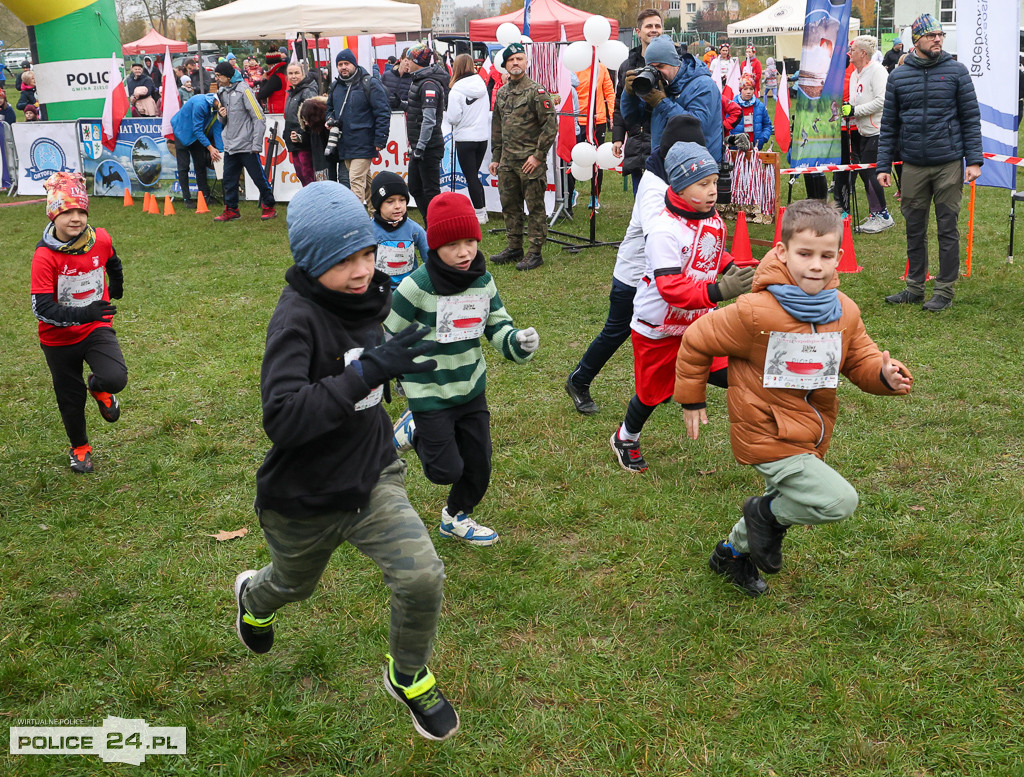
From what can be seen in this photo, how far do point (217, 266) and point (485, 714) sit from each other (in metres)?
9.18

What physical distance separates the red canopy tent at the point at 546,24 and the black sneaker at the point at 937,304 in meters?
14.3

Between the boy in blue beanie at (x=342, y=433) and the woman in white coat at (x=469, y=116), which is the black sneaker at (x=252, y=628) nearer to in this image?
the boy in blue beanie at (x=342, y=433)

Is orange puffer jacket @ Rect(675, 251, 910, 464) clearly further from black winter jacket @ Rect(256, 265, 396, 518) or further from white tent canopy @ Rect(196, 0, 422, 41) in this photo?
white tent canopy @ Rect(196, 0, 422, 41)

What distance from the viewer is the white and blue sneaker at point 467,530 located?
461 cm

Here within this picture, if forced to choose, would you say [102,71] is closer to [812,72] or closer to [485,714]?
[812,72]

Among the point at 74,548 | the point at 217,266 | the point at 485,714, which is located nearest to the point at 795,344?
the point at 485,714

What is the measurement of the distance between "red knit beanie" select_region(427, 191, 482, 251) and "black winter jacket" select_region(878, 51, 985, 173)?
18.8 ft

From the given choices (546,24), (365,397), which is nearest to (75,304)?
(365,397)

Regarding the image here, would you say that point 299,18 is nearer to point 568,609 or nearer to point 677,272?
point 677,272

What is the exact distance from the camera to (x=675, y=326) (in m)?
5.04

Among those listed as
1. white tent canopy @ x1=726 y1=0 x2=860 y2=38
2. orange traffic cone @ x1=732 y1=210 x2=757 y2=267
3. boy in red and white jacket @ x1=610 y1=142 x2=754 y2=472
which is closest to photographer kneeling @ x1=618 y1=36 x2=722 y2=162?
boy in red and white jacket @ x1=610 y1=142 x2=754 y2=472

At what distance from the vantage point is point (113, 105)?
1644 centimetres

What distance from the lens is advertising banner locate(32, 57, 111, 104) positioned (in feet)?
55.4

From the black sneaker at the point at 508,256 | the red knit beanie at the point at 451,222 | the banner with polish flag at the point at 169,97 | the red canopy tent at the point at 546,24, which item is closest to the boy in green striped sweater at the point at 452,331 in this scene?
the red knit beanie at the point at 451,222
